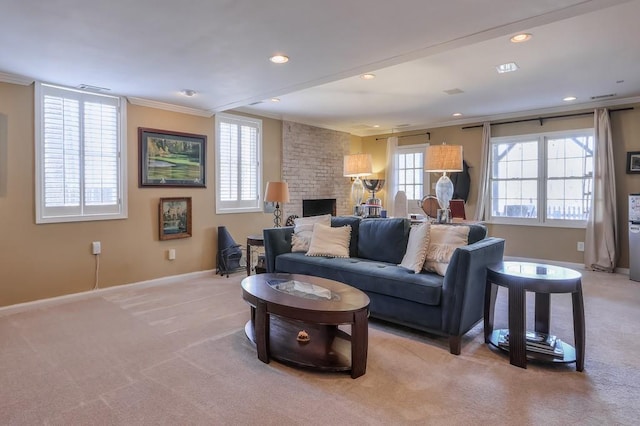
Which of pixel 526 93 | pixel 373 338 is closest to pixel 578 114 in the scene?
pixel 526 93

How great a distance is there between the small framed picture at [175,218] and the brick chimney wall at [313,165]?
5.74ft

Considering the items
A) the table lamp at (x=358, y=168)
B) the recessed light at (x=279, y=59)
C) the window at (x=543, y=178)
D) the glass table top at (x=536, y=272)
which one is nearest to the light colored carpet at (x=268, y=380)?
the glass table top at (x=536, y=272)

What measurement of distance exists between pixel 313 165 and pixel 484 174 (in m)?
2.99

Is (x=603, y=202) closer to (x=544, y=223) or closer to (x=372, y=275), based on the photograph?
(x=544, y=223)

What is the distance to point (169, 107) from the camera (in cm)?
486

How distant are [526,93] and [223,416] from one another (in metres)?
5.12

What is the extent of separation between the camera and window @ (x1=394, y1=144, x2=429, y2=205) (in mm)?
7359

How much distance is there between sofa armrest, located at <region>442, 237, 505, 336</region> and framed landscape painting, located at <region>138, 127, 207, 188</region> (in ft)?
12.1

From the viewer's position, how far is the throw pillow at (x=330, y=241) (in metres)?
3.91

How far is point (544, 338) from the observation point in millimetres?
2713

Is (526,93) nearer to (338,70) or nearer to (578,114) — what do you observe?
(578,114)

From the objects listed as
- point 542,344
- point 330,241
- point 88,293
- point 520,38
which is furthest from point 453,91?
point 88,293

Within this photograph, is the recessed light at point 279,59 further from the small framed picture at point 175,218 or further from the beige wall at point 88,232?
the small framed picture at point 175,218

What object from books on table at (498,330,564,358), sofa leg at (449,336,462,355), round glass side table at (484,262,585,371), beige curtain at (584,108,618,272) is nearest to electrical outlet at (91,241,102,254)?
sofa leg at (449,336,462,355)
